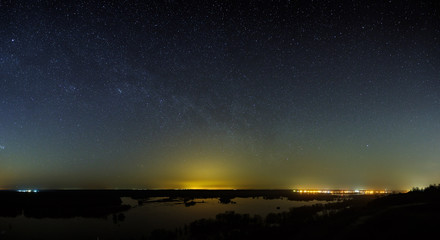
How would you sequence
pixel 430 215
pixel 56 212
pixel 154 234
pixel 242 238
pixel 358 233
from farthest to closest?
pixel 56 212
pixel 154 234
pixel 242 238
pixel 430 215
pixel 358 233

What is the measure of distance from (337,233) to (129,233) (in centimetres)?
2003

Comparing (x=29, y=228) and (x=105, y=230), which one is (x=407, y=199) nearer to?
(x=105, y=230)

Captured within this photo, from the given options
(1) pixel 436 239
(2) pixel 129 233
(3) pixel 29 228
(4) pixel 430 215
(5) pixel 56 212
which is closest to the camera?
(1) pixel 436 239

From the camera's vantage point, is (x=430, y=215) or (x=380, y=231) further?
(x=430, y=215)

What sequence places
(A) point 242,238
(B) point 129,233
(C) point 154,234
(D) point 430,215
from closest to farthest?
(D) point 430,215
(A) point 242,238
(C) point 154,234
(B) point 129,233

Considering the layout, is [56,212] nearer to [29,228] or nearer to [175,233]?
[29,228]

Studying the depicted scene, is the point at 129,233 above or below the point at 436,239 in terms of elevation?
below

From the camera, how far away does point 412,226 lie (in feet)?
55.7

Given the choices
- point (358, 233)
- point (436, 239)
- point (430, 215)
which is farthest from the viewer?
point (430, 215)

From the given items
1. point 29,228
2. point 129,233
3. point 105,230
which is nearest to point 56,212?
point 29,228

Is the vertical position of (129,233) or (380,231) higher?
(380,231)

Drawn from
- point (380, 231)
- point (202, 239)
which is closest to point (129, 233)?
point (202, 239)

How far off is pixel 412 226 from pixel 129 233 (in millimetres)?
23955

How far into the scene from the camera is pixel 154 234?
26.1 m
